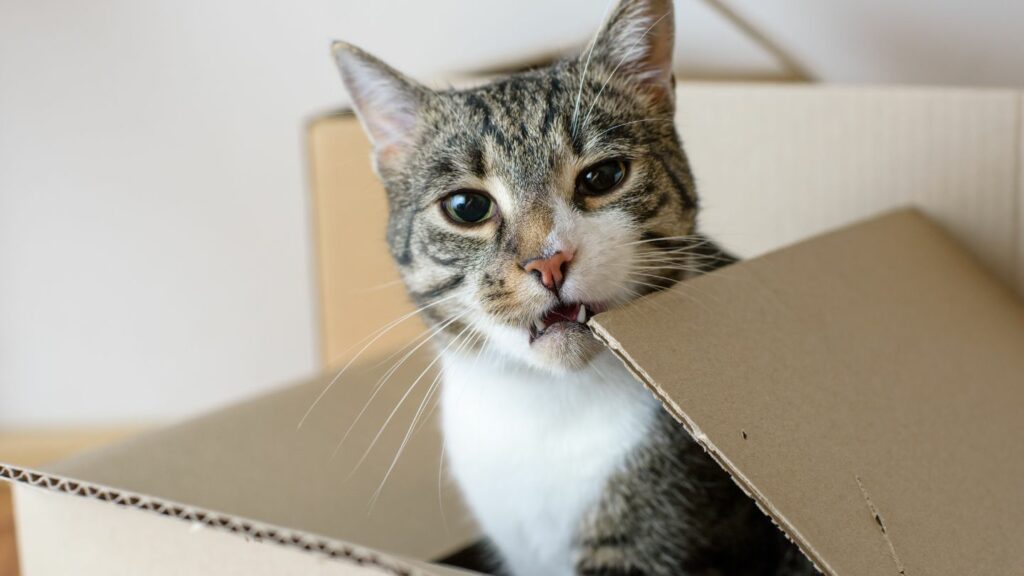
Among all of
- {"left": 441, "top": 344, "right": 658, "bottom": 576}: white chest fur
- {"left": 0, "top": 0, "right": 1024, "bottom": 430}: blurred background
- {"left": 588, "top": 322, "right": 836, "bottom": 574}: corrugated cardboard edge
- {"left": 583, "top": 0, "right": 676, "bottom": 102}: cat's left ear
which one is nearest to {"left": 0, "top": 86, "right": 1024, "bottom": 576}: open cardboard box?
{"left": 588, "top": 322, "right": 836, "bottom": 574}: corrugated cardboard edge

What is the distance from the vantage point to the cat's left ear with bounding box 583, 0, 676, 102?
0.85 meters

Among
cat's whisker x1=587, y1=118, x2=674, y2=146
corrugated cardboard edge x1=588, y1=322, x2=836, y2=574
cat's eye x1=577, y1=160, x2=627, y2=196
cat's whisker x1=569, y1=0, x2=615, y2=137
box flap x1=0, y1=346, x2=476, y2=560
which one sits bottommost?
box flap x1=0, y1=346, x2=476, y2=560

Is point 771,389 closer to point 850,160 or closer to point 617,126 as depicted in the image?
point 617,126

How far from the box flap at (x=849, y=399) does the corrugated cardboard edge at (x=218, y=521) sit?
0.71 feet

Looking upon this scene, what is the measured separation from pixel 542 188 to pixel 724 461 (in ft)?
0.93

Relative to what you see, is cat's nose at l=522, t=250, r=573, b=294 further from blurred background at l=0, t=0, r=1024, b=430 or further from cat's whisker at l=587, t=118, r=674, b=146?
blurred background at l=0, t=0, r=1024, b=430

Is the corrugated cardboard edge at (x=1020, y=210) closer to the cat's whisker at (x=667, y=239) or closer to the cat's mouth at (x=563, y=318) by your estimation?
the cat's whisker at (x=667, y=239)

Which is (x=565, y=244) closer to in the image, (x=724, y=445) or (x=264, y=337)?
(x=724, y=445)

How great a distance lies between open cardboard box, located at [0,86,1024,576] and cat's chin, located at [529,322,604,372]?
8cm

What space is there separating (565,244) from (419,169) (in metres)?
0.23

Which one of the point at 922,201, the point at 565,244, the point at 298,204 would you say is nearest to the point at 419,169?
the point at 565,244

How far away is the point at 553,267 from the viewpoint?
28.2 inches

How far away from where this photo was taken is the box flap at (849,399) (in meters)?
0.64

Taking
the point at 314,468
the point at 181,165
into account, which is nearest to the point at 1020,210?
the point at 314,468
